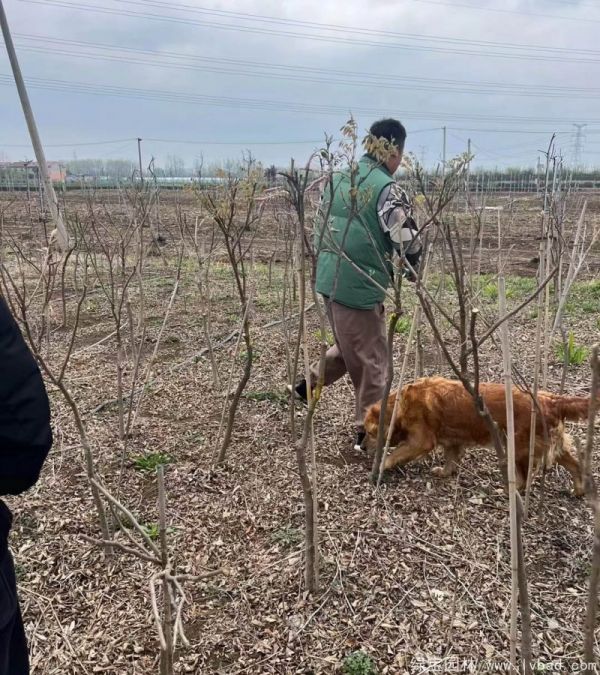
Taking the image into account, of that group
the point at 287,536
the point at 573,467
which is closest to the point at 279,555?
the point at 287,536

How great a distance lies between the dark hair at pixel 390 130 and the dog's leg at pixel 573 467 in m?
1.98

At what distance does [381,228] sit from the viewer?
3.26m

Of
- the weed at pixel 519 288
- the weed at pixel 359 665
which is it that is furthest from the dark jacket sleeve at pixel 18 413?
the weed at pixel 519 288

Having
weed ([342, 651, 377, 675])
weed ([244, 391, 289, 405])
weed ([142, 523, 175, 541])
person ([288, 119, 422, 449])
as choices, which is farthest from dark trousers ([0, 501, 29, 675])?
weed ([244, 391, 289, 405])

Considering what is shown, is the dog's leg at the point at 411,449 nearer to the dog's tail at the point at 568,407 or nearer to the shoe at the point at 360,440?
the shoe at the point at 360,440

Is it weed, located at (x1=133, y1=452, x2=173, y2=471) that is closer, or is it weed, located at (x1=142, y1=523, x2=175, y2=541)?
weed, located at (x1=142, y1=523, x2=175, y2=541)

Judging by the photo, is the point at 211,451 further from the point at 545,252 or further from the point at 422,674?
the point at 545,252

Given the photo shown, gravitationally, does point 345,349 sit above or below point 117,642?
above

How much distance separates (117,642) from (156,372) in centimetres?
312

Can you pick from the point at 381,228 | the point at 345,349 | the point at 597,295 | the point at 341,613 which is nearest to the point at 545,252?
the point at 381,228

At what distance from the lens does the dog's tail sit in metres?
2.81

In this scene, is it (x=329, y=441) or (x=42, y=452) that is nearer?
(x=42, y=452)

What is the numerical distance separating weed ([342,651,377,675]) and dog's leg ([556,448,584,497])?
155 cm

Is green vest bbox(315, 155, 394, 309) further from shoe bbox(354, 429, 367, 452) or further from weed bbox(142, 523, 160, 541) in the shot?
weed bbox(142, 523, 160, 541)
